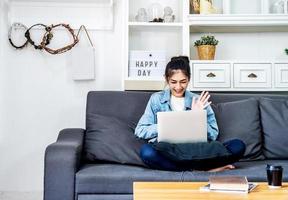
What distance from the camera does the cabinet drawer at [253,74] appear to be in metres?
2.75

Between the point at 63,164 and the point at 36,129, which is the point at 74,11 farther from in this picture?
the point at 63,164

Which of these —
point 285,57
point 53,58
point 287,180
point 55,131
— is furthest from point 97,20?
point 287,180

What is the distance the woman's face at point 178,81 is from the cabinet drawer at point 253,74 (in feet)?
1.84

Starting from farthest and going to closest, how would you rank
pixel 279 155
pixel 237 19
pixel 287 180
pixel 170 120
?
pixel 237 19, pixel 279 155, pixel 170 120, pixel 287 180

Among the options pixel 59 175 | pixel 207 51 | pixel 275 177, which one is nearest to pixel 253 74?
pixel 207 51

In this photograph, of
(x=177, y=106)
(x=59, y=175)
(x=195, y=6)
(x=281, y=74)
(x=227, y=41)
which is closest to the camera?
(x=59, y=175)

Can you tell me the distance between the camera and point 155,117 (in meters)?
2.38

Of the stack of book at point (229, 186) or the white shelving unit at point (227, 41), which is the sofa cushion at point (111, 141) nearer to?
the white shelving unit at point (227, 41)

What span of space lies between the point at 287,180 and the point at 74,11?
1.95 meters

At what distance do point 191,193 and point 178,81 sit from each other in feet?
3.34

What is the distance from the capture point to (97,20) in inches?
117

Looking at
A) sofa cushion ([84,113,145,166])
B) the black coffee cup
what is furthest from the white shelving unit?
the black coffee cup

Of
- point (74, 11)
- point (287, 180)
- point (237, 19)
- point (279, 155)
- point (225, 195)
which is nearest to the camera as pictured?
point (225, 195)

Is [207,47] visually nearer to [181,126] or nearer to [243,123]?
[243,123]
